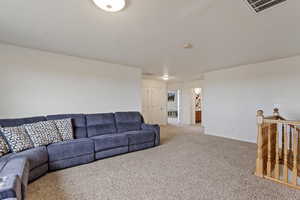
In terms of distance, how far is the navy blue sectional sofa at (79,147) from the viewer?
5.43 ft

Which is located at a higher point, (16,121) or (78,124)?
(16,121)

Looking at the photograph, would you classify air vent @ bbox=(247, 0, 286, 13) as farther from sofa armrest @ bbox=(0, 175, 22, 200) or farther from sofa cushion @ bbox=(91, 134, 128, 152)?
sofa cushion @ bbox=(91, 134, 128, 152)

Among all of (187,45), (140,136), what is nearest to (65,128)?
(140,136)

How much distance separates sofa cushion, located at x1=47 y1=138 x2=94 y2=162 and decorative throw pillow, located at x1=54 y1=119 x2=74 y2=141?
24 cm

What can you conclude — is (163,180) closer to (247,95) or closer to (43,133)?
(43,133)

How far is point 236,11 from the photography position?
1.90 meters

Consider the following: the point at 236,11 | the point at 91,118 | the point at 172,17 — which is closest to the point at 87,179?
the point at 91,118

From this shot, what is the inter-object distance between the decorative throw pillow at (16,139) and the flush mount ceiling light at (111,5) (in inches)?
92.0

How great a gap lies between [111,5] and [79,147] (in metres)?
2.40

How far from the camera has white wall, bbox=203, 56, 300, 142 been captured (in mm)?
3686

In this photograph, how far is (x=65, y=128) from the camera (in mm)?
3041

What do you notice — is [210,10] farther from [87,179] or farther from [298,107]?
[298,107]

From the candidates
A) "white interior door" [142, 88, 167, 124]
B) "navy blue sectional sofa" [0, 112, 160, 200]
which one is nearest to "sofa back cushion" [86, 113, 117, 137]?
"navy blue sectional sofa" [0, 112, 160, 200]

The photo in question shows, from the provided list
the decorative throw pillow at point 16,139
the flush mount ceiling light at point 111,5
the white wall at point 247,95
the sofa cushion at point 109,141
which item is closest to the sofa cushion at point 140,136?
the sofa cushion at point 109,141
